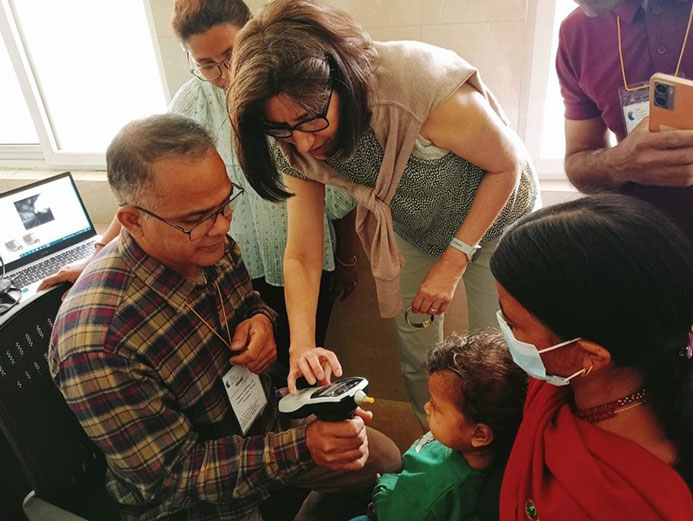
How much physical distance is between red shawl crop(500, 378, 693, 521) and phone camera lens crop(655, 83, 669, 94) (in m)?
0.61

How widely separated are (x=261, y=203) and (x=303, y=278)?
425 millimetres

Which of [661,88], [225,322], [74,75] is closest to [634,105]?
[661,88]

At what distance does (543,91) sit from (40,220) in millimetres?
2003

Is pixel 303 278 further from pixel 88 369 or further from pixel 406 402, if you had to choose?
pixel 406 402

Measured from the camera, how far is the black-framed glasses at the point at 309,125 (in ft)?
3.70

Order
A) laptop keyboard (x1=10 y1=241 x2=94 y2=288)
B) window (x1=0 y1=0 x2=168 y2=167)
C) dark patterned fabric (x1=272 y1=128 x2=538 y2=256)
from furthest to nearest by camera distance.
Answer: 1. window (x1=0 y1=0 x2=168 y2=167)
2. laptop keyboard (x1=10 y1=241 x2=94 y2=288)
3. dark patterned fabric (x1=272 y1=128 x2=538 y2=256)

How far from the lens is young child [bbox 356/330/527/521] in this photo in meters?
1.19

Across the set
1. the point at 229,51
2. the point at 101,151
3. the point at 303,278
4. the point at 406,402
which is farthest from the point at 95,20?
the point at 406,402

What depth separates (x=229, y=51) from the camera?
159 centimetres

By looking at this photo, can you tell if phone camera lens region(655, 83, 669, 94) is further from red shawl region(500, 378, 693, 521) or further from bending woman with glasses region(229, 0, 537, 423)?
red shawl region(500, 378, 693, 521)

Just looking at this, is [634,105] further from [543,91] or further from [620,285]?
[543,91]

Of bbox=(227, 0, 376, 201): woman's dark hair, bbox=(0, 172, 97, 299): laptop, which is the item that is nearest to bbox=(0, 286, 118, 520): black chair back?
bbox=(227, 0, 376, 201): woman's dark hair

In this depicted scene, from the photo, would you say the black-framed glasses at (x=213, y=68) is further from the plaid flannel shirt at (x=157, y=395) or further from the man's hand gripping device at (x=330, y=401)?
the man's hand gripping device at (x=330, y=401)

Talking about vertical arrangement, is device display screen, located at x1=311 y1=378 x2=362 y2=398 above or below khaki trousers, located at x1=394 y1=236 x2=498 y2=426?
above
